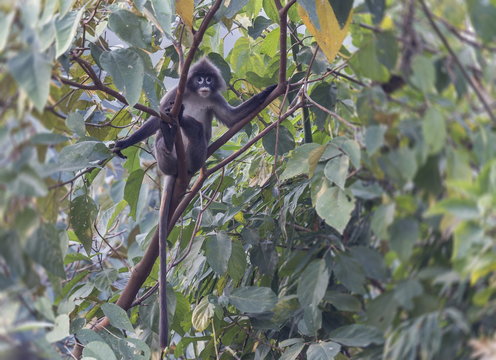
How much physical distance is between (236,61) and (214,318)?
4.80 feet

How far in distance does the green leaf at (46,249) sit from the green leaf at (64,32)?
0.42 metres

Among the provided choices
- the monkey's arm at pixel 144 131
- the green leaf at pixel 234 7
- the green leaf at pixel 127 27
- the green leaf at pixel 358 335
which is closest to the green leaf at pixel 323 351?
the green leaf at pixel 358 335

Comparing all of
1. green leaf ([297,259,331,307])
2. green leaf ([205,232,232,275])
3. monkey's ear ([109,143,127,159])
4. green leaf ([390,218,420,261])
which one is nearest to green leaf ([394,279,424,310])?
green leaf ([390,218,420,261])

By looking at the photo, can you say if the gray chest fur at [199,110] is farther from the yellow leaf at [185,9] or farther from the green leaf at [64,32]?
the green leaf at [64,32]

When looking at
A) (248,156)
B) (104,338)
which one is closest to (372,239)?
(104,338)

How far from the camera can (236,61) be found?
3.71 meters

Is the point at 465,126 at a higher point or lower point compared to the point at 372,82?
lower

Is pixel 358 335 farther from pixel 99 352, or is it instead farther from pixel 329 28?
pixel 99 352

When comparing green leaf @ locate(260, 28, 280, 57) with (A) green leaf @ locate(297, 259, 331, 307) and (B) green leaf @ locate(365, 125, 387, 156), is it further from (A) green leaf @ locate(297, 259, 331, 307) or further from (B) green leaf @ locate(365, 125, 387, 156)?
(B) green leaf @ locate(365, 125, 387, 156)

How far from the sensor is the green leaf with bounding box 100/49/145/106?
215 cm

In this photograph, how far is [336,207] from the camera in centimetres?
167

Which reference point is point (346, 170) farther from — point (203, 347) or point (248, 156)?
point (248, 156)

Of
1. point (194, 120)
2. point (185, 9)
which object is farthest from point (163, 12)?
point (194, 120)

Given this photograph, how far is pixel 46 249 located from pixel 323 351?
112 cm
